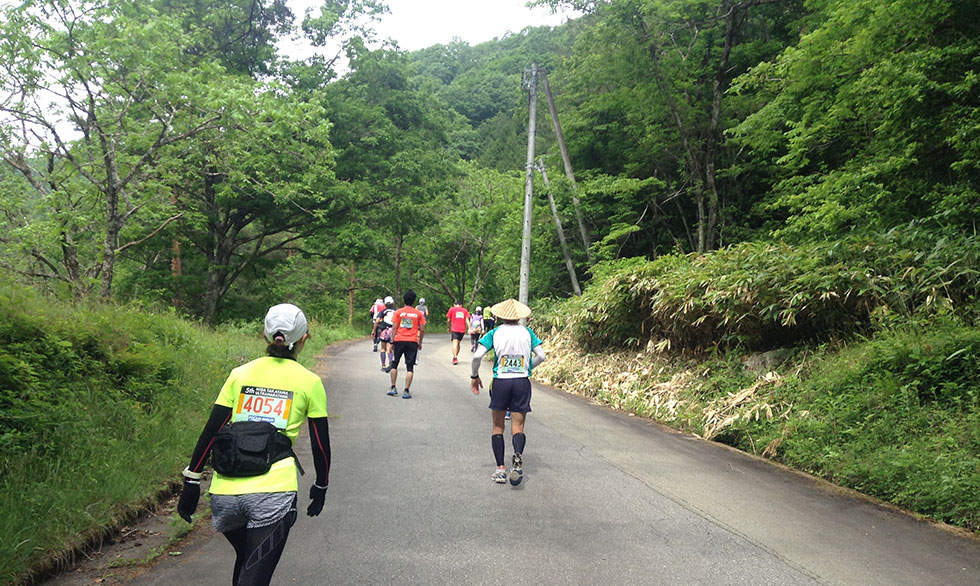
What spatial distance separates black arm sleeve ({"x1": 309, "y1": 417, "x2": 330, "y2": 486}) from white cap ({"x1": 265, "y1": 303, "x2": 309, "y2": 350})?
1.37ft

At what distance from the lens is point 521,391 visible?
6.85m

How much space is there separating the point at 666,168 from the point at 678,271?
1039 cm

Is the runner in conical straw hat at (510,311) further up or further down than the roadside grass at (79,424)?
further up

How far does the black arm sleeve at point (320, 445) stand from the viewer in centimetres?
323

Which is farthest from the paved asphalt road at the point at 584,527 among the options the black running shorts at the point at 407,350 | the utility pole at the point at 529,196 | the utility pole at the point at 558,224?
the utility pole at the point at 558,224

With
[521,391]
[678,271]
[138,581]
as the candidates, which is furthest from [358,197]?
[138,581]

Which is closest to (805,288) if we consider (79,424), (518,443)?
(518,443)

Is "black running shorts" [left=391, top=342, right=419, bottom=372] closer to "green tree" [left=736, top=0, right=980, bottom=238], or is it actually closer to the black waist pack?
"green tree" [left=736, top=0, right=980, bottom=238]

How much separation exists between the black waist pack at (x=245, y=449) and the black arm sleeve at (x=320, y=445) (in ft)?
0.76

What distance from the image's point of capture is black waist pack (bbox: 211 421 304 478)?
9.59 feet

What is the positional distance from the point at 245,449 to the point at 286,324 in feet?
2.17

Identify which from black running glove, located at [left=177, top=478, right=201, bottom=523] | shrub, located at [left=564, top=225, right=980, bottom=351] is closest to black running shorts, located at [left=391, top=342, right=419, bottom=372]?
shrub, located at [left=564, top=225, right=980, bottom=351]

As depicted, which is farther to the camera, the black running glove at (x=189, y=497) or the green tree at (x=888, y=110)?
the green tree at (x=888, y=110)

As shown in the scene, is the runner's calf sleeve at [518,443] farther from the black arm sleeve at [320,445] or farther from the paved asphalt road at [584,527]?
the black arm sleeve at [320,445]
